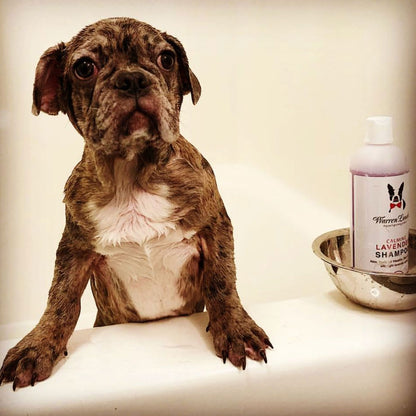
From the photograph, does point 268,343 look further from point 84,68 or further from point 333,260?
point 84,68

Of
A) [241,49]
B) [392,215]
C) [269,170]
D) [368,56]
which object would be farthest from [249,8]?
[392,215]

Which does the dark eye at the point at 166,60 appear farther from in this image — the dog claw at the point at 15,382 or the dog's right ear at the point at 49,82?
the dog claw at the point at 15,382

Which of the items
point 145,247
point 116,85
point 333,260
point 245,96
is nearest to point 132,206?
point 145,247

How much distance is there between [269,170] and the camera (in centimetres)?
157

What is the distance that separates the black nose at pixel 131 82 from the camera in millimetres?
776

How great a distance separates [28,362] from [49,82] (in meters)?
Answer: 0.41

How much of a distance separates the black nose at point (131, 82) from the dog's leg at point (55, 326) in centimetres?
28

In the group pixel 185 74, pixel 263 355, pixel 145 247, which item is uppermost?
pixel 185 74

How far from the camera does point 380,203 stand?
38.3 inches

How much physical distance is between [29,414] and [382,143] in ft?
2.20

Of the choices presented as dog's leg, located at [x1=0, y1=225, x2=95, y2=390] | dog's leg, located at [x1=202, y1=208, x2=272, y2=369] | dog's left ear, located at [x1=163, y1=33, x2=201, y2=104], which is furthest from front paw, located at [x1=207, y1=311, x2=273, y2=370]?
dog's left ear, located at [x1=163, y1=33, x2=201, y2=104]

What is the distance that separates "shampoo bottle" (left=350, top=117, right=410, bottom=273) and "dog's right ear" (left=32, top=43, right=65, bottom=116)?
49cm

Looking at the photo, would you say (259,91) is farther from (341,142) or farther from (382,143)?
(382,143)

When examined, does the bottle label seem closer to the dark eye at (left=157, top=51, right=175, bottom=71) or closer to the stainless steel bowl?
the stainless steel bowl
